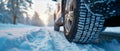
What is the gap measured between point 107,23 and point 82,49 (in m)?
0.77

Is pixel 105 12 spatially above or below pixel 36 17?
above

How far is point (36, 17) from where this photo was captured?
7069 cm

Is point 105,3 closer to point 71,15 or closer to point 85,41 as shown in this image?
point 71,15

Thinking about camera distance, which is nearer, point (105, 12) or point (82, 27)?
point (105, 12)

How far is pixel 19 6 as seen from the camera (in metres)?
29.0

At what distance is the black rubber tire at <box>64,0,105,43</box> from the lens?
2.53 metres

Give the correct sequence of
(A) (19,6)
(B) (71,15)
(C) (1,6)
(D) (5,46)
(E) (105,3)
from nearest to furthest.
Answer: (E) (105,3) < (D) (5,46) < (B) (71,15) < (A) (19,6) < (C) (1,6)

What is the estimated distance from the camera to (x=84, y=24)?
262cm

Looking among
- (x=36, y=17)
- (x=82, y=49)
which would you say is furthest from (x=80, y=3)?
(x=36, y=17)

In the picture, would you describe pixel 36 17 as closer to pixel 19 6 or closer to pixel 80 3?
pixel 19 6

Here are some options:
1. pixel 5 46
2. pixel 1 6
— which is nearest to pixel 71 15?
pixel 5 46

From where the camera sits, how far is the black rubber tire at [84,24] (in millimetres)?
2525

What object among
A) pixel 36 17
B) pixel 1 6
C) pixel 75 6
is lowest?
pixel 36 17

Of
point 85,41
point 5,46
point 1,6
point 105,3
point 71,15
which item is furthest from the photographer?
point 1,6
